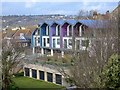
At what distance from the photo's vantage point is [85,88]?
5152 millimetres

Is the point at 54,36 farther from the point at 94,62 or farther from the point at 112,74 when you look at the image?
the point at 112,74

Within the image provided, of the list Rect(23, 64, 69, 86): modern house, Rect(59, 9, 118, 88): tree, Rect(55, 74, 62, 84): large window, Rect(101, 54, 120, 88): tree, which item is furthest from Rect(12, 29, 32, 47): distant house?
Rect(101, 54, 120, 88): tree

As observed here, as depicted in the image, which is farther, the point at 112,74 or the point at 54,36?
the point at 54,36

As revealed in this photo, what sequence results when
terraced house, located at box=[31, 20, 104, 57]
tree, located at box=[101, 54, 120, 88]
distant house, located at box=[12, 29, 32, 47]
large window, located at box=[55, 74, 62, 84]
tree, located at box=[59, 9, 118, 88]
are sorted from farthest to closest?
distant house, located at box=[12, 29, 32, 47] → terraced house, located at box=[31, 20, 104, 57] → large window, located at box=[55, 74, 62, 84] → tree, located at box=[59, 9, 118, 88] → tree, located at box=[101, 54, 120, 88]

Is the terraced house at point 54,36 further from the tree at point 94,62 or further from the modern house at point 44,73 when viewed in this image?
the tree at point 94,62

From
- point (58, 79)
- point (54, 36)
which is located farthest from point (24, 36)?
point (58, 79)

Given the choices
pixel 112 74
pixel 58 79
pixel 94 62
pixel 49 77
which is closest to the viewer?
pixel 112 74

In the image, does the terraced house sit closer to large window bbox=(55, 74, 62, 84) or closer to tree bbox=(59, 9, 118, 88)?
large window bbox=(55, 74, 62, 84)

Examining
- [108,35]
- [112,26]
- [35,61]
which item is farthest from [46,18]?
[108,35]

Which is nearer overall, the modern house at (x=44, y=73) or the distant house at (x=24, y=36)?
the modern house at (x=44, y=73)

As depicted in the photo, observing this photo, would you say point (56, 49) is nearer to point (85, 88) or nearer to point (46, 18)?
point (46, 18)

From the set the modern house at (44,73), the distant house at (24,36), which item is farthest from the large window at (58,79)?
the distant house at (24,36)

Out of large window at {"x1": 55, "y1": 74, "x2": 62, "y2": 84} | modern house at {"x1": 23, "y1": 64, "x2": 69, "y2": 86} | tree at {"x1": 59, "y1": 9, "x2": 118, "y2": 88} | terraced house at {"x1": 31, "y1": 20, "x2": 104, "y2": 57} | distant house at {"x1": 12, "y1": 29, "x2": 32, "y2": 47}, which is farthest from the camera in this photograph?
distant house at {"x1": 12, "y1": 29, "x2": 32, "y2": 47}

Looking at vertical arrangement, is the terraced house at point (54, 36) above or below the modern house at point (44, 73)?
above
